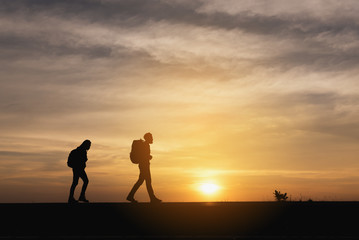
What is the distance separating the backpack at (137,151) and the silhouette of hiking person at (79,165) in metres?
1.58

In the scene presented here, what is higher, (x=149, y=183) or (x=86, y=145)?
(x=86, y=145)

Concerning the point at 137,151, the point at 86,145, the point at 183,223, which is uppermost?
the point at 86,145

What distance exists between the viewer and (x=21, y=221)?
1172 centimetres

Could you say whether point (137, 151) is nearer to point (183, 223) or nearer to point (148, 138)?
point (148, 138)

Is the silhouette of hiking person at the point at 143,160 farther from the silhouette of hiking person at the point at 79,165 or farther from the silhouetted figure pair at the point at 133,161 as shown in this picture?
the silhouette of hiking person at the point at 79,165

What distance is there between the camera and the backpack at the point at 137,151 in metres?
16.8

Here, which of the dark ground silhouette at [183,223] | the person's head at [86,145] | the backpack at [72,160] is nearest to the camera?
the dark ground silhouette at [183,223]

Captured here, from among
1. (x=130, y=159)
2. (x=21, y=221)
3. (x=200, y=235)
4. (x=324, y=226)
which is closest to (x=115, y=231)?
(x=200, y=235)

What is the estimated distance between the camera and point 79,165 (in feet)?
55.7

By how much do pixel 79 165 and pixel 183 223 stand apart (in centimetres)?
694

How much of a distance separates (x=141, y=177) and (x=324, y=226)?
7882 mm

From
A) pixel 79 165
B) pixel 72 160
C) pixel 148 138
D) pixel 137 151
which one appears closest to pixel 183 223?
pixel 137 151

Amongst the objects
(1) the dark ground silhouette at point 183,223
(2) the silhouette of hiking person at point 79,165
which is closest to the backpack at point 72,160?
(2) the silhouette of hiking person at point 79,165

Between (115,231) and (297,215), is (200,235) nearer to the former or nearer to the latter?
(115,231)
